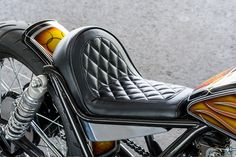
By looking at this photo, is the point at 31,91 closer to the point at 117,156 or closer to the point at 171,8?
the point at 117,156

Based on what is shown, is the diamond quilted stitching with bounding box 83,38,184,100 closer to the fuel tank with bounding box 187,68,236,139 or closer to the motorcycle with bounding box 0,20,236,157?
the motorcycle with bounding box 0,20,236,157

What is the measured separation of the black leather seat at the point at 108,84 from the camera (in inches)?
39.7

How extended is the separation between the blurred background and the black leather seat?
0.53 metres

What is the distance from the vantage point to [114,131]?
1.04 meters

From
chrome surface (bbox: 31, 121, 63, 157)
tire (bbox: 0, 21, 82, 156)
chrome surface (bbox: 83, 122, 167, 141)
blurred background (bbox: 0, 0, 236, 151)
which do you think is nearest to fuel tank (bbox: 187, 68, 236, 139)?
chrome surface (bbox: 83, 122, 167, 141)

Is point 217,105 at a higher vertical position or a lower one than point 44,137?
higher

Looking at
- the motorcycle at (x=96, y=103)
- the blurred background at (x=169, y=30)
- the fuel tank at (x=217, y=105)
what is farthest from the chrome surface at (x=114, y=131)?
the blurred background at (x=169, y=30)

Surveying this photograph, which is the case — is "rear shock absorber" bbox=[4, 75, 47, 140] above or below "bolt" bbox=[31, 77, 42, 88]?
below

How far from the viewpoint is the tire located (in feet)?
3.74

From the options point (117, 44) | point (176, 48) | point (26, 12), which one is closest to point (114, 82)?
point (117, 44)

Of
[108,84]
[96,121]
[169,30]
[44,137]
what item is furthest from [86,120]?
[169,30]

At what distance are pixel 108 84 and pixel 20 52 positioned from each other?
30 cm

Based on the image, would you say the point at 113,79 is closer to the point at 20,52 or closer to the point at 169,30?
the point at 20,52

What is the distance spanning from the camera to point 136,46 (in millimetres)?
1845
